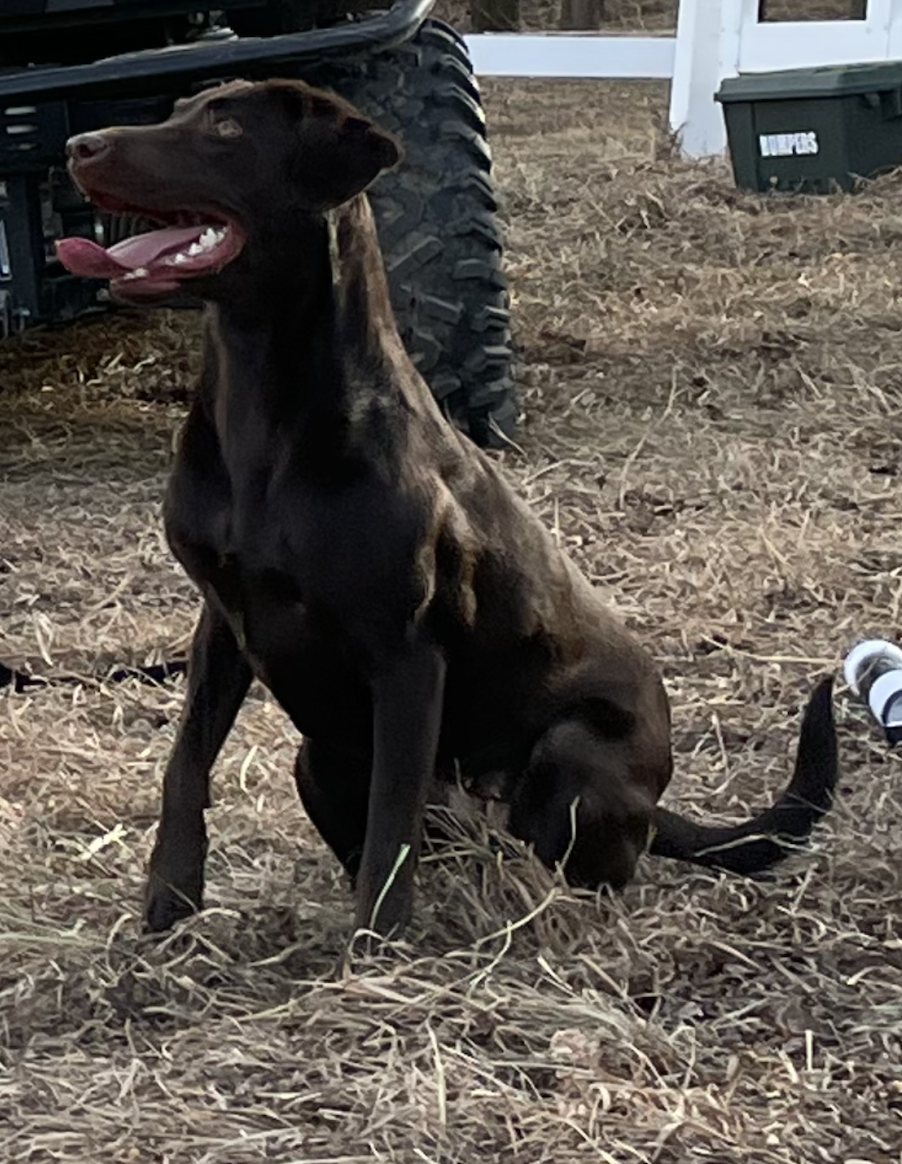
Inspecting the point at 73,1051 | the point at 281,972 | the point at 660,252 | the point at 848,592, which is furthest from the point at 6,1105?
the point at 660,252

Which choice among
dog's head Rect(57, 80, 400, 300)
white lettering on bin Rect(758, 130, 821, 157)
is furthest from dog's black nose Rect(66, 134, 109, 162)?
white lettering on bin Rect(758, 130, 821, 157)

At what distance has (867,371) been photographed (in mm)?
6117

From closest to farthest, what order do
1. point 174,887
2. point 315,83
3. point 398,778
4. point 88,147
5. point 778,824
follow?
point 88,147 → point 398,778 → point 174,887 → point 778,824 → point 315,83

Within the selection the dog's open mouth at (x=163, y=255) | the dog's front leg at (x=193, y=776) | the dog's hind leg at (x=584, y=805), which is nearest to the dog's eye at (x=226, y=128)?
the dog's open mouth at (x=163, y=255)

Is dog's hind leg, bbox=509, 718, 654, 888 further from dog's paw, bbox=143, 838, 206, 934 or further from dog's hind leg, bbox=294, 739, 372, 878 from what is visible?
dog's paw, bbox=143, 838, 206, 934

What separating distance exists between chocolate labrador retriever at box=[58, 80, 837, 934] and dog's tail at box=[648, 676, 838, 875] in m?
0.13

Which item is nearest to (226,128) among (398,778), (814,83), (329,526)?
(329,526)

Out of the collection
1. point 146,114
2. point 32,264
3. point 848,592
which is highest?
point 146,114

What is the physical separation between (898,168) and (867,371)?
336cm

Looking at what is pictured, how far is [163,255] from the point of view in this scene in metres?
2.60

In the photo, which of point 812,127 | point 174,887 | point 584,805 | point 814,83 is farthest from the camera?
point 812,127

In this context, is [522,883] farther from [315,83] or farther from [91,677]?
[315,83]

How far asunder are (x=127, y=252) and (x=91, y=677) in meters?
1.45

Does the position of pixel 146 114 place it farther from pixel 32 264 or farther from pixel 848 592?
pixel 848 592
